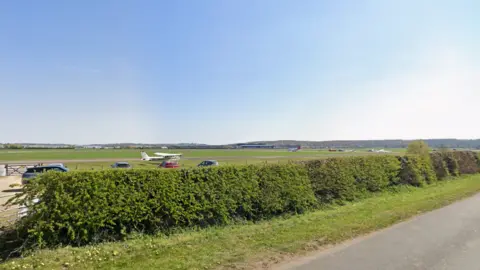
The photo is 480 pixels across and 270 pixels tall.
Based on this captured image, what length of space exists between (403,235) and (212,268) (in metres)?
4.74

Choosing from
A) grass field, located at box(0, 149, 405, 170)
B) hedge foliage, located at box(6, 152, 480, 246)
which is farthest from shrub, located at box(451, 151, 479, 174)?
hedge foliage, located at box(6, 152, 480, 246)

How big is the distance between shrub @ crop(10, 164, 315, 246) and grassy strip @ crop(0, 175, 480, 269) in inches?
15.4

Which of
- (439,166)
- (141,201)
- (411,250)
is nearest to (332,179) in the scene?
(411,250)

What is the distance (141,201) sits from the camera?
6262mm

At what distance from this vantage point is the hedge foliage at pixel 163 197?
5.43 meters

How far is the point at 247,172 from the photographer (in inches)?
326

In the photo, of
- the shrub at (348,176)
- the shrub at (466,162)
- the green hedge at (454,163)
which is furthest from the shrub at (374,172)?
the shrub at (466,162)

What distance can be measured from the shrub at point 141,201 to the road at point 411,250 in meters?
2.94

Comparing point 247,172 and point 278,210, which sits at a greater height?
point 247,172

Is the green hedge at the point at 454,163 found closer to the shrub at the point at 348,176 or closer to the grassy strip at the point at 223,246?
the shrub at the point at 348,176

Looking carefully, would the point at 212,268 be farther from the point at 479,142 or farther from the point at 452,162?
the point at 479,142

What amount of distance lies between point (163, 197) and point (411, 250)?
542cm

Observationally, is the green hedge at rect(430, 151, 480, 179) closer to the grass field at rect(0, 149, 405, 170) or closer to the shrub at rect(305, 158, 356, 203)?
the grass field at rect(0, 149, 405, 170)

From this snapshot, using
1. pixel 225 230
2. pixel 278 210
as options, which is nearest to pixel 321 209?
pixel 278 210
